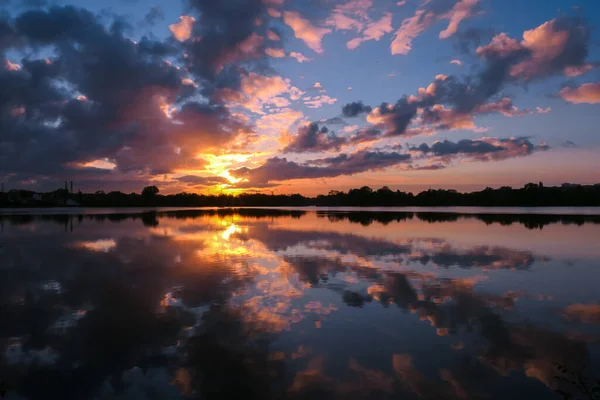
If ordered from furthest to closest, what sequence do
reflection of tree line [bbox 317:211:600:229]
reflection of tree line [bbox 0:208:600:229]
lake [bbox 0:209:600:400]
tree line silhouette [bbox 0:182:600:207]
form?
tree line silhouette [bbox 0:182:600:207] → reflection of tree line [bbox 0:208:600:229] → reflection of tree line [bbox 317:211:600:229] → lake [bbox 0:209:600:400]

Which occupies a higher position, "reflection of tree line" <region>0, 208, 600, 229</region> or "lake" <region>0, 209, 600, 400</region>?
"reflection of tree line" <region>0, 208, 600, 229</region>

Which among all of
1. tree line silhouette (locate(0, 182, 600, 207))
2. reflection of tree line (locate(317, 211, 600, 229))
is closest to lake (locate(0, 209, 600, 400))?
reflection of tree line (locate(317, 211, 600, 229))

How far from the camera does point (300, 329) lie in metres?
11.0

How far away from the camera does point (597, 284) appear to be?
16.6 meters

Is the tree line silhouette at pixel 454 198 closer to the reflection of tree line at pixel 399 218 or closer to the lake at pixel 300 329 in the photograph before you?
the reflection of tree line at pixel 399 218

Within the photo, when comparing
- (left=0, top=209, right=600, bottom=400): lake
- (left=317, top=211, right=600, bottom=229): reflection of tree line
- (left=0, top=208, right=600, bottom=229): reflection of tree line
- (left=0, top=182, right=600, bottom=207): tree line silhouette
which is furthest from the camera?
(left=0, top=182, right=600, bottom=207): tree line silhouette

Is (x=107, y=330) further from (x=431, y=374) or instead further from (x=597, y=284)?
(x=597, y=284)

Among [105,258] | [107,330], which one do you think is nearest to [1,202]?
[105,258]

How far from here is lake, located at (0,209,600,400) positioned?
7895mm

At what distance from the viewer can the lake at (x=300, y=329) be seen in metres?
7.89

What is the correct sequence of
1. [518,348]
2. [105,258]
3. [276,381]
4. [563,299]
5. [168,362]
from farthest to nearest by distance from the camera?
[105,258]
[563,299]
[518,348]
[168,362]
[276,381]

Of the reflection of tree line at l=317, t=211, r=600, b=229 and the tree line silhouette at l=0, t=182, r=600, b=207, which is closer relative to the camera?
the reflection of tree line at l=317, t=211, r=600, b=229

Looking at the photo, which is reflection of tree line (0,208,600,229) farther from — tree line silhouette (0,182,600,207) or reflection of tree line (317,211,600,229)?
tree line silhouette (0,182,600,207)

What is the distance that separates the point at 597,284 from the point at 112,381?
62.2 feet
